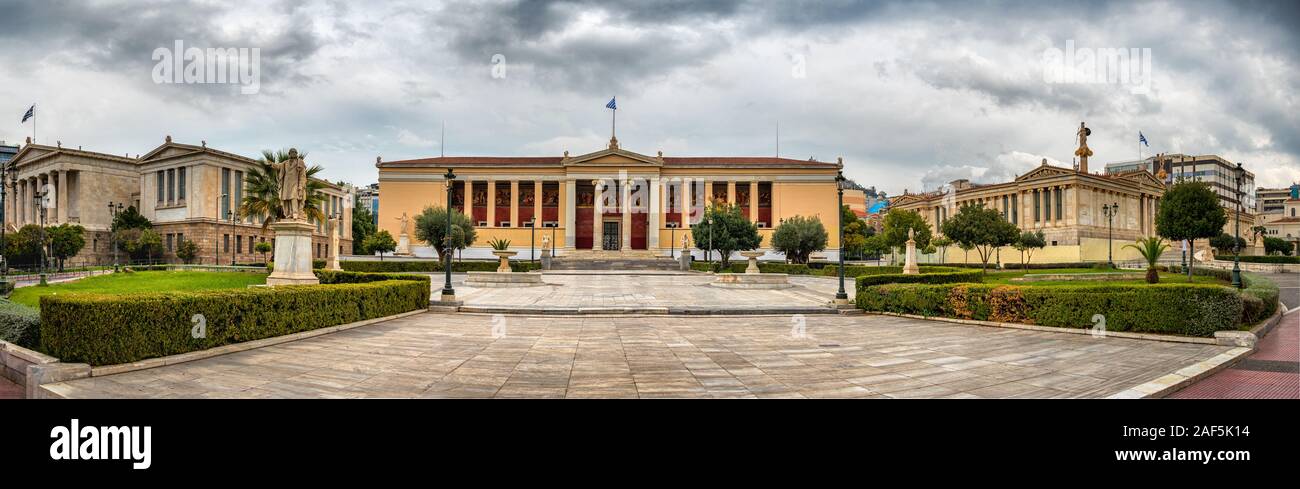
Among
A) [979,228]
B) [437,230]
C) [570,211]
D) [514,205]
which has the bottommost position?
[437,230]

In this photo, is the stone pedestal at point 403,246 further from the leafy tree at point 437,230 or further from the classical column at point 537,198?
the classical column at point 537,198

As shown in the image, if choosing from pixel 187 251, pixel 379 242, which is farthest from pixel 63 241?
pixel 379 242

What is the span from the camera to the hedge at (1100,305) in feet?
31.5

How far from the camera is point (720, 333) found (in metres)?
10.6

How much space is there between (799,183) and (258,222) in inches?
2440

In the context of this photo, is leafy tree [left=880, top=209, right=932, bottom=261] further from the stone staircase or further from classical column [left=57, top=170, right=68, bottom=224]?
classical column [left=57, top=170, right=68, bottom=224]

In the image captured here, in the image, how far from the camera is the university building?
56562 millimetres

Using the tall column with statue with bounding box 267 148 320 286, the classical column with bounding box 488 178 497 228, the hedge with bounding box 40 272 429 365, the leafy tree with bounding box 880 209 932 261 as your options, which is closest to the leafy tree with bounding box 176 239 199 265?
the classical column with bounding box 488 178 497 228

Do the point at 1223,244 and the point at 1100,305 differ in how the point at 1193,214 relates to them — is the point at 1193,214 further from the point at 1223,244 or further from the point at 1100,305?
the point at 1100,305

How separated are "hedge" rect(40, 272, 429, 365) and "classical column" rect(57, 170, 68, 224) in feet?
252

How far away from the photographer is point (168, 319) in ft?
23.2

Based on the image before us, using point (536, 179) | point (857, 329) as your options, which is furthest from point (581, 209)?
point (857, 329)

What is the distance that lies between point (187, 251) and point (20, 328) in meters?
61.2
